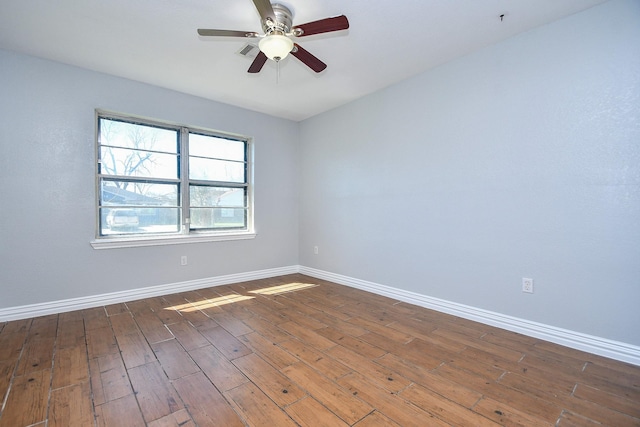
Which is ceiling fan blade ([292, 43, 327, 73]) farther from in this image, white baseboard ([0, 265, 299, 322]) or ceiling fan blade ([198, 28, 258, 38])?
white baseboard ([0, 265, 299, 322])

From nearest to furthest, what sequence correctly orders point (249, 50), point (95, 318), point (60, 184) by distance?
point (249, 50) < point (95, 318) < point (60, 184)

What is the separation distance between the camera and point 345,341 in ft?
7.54

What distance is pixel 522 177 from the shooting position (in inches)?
94.9

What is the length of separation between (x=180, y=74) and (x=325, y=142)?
205cm

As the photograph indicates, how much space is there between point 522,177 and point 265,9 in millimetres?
2333

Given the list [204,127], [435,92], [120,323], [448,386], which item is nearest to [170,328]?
[120,323]

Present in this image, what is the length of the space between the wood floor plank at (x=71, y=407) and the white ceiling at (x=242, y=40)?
256cm

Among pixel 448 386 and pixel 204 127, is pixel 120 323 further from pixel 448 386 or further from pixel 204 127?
pixel 448 386

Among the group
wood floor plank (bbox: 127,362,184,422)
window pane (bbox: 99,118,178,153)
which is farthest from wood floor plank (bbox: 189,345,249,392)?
window pane (bbox: 99,118,178,153)

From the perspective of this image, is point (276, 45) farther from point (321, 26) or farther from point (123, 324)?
point (123, 324)

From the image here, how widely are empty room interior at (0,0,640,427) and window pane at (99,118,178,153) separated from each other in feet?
0.08

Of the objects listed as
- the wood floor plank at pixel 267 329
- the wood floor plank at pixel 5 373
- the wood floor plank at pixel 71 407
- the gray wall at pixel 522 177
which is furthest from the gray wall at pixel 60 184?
the gray wall at pixel 522 177

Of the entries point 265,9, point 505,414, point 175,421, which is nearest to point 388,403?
point 505,414

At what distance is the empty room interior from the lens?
172 cm
